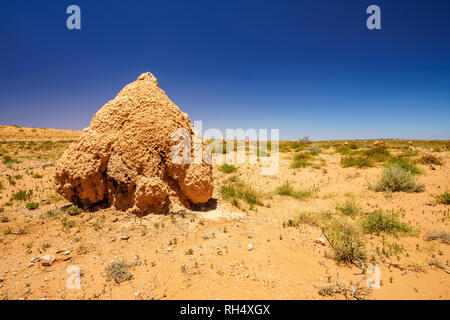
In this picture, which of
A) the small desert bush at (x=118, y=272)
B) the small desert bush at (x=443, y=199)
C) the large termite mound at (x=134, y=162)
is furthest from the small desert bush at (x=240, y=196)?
the small desert bush at (x=443, y=199)

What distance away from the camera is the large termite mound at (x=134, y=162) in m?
3.95

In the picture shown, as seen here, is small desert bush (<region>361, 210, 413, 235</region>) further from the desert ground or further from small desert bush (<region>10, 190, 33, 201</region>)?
small desert bush (<region>10, 190, 33, 201</region>)

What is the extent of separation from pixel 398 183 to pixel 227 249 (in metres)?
6.21

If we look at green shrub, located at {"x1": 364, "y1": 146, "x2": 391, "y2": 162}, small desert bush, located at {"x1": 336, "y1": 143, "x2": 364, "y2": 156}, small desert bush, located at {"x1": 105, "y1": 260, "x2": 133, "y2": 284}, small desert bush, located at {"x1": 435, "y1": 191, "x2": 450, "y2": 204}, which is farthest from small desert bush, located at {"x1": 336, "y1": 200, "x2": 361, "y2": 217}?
small desert bush, located at {"x1": 336, "y1": 143, "x2": 364, "y2": 156}

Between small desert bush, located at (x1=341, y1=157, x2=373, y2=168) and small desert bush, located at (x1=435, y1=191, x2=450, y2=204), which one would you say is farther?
small desert bush, located at (x1=341, y1=157, x2=373, y2=168)

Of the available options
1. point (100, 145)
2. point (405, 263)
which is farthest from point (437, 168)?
point (100, 145)

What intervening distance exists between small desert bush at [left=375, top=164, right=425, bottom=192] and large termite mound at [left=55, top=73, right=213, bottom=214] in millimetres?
5786

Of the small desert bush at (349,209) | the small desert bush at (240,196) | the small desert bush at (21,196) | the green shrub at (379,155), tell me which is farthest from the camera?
the green shrub at (379,155)

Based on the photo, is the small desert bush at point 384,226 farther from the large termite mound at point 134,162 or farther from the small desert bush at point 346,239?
the large termite mound at point 134,162

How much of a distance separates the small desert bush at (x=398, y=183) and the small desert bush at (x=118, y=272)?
728 cm

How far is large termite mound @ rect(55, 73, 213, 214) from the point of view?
395 centimetres

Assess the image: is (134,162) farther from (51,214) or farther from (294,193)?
(294,193)

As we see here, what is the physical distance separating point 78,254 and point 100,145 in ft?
6.86
